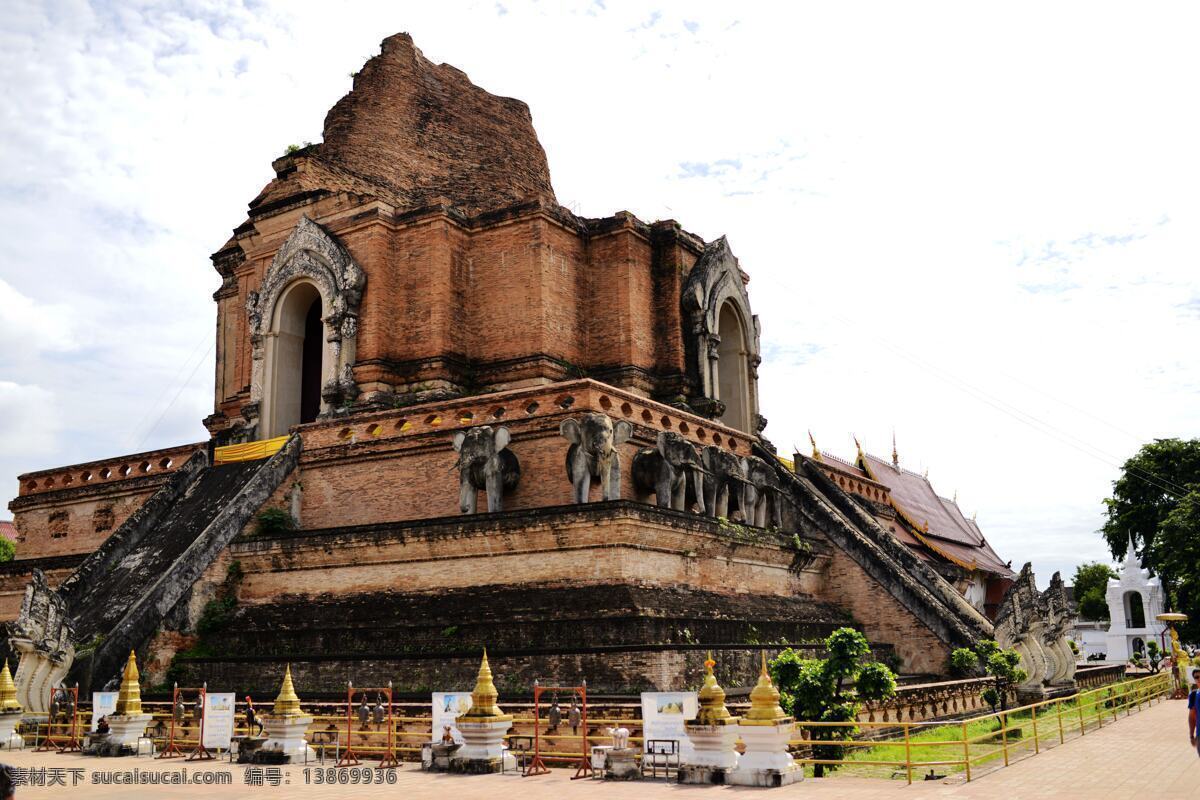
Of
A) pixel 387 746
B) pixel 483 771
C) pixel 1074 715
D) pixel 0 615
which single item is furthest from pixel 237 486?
pixel 1074 715

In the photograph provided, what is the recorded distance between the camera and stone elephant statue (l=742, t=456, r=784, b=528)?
2039 centimetres

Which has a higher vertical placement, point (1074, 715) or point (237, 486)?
point (237, 486)

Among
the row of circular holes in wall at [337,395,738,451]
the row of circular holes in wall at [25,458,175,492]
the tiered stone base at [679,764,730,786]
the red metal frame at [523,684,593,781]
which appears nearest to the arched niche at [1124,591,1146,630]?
the row of circular holes in wall at [337,395,738,451]

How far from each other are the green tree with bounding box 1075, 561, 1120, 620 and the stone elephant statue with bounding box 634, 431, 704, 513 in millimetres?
58704

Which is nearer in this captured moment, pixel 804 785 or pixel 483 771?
pixel 804 785

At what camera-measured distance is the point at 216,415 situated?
89.7 feet

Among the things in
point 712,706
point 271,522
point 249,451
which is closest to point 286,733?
point 712,706

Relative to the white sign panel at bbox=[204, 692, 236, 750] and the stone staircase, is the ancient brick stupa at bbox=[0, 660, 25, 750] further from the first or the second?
the white sign panel at bbox=[204, 692, 236, 750]

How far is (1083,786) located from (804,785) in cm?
254

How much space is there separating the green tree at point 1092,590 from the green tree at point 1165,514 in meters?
21.5

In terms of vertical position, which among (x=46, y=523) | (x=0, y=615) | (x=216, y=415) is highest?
(x=216, y=415)

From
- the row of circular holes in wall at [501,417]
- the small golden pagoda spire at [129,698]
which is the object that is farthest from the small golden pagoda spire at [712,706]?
the row of circular holes in wall at [501,417]

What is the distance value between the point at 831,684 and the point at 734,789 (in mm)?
2111

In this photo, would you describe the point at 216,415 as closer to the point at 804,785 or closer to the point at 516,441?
the point at 516,441
